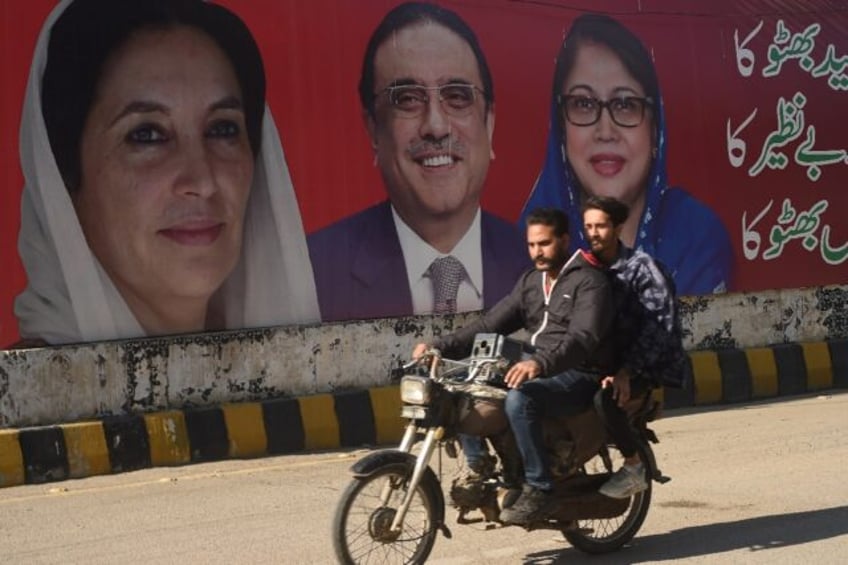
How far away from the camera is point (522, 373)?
595cm

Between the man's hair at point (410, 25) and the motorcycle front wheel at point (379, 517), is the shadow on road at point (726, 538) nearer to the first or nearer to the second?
the motorcycle front wheel at point (379, 517)

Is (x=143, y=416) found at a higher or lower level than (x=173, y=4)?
lower

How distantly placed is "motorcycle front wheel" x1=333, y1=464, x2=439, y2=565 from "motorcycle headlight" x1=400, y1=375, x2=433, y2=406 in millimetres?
275

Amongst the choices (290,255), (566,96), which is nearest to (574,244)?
(566,96)

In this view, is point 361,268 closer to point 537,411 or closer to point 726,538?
point 726,538

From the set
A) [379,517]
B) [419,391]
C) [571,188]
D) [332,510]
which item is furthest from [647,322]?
[571,188]

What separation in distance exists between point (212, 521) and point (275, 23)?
4978 mm

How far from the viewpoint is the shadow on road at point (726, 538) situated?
6672mm

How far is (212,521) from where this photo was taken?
7.88 m

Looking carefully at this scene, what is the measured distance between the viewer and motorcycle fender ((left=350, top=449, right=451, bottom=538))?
572cm

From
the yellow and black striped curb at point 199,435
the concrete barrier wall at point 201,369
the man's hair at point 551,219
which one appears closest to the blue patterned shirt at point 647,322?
the man's hair at point 551,219

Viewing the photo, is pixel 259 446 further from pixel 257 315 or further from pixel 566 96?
pixel 566 96

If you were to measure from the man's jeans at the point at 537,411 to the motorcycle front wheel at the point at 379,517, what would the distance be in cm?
44

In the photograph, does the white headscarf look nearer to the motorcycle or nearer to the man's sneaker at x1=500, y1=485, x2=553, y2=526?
the motorcycle
